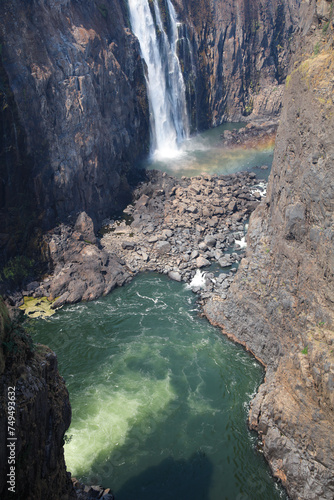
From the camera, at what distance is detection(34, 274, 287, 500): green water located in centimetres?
1959

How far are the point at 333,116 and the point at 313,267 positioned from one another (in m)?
7.31

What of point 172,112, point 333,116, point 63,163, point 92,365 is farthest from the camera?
point 172,112

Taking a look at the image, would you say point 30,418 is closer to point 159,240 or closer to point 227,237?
point 159,240

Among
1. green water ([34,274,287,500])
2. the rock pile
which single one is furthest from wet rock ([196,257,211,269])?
green water ([34,274,287,500])

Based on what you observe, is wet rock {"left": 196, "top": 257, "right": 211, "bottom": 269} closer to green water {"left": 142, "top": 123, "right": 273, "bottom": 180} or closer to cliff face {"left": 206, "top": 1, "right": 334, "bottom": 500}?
cliff face {"left": 206, "top": 1, "right": 334, "bottom": 500}

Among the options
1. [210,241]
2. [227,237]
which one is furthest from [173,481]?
[227,237]

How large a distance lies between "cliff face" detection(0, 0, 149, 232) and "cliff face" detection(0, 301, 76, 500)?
23.0 m

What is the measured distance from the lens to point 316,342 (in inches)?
755

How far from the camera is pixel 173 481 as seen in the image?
19484 millimetres

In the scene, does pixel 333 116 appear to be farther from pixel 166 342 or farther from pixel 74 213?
pixel 74 213

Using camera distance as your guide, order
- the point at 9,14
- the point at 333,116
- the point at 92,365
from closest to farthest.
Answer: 1. the point at 333,116
2. the point at 92,365
3. the point at 9,14

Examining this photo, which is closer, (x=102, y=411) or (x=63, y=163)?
(x=102, y=411)

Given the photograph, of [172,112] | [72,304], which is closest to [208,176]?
[172,112]

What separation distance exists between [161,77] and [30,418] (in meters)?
53.4
